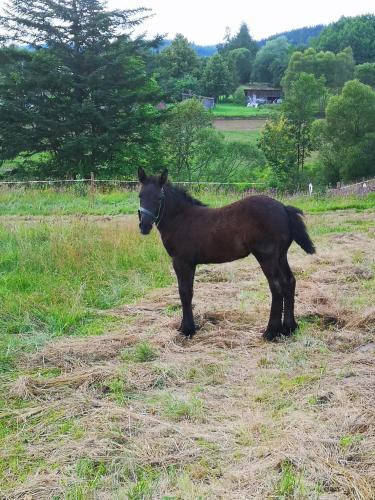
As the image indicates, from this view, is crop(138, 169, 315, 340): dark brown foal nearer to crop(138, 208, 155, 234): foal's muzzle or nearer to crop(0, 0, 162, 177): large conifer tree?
crop(138, 208, 155, 234): foal's muzzle

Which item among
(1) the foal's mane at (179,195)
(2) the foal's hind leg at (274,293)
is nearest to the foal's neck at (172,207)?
(1) the foal's mane at (179,195)

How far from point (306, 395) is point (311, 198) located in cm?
1441

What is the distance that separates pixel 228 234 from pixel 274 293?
792mm

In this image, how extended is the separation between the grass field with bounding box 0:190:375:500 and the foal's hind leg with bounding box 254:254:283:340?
178 mm

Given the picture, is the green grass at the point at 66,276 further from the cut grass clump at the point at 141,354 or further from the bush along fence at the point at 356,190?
the bush along fence at the point at 356,190

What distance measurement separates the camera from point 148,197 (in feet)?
18.0

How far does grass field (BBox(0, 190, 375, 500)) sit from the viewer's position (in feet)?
10.1

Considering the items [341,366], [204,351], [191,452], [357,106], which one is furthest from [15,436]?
[357,106]

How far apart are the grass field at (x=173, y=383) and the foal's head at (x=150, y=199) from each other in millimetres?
1197

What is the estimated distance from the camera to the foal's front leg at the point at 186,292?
219 inches

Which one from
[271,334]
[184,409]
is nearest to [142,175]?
[271,334]

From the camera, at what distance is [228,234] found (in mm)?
5391

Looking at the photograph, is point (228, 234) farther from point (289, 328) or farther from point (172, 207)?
point (289, 328)

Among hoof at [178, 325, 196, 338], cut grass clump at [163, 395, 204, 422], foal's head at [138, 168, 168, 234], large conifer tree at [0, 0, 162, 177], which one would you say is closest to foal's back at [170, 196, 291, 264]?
foal's head at [138, 168, 168, 234]
